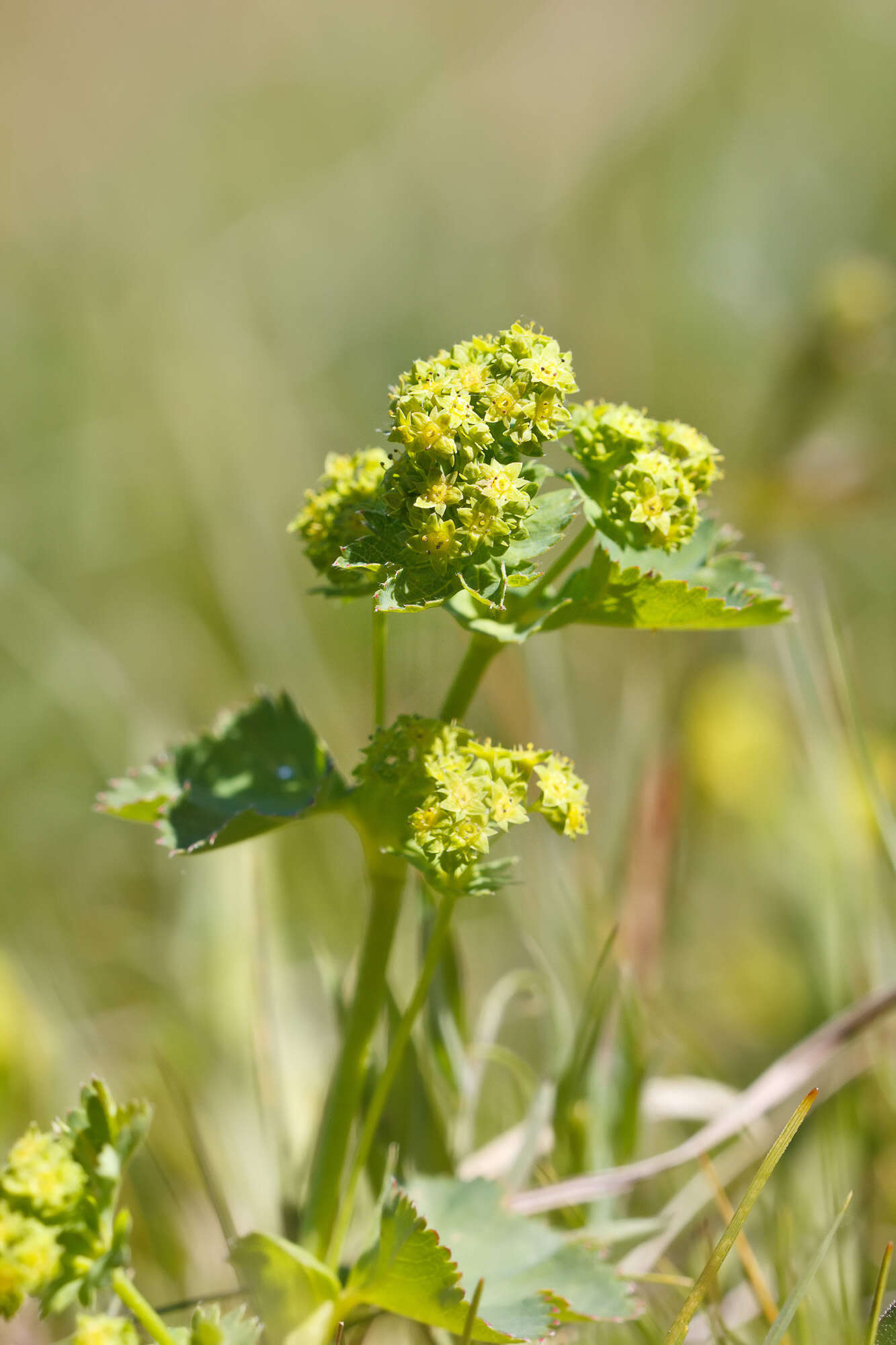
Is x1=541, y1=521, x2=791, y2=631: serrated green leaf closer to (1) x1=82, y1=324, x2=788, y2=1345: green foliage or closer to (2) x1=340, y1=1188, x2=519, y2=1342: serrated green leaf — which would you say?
(1) x1=82, y1=324, x2=788, y2=1345: green foliage

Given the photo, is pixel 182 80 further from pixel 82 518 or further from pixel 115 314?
pixel 82 518

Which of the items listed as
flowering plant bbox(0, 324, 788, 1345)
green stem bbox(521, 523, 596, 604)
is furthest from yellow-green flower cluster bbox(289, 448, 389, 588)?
green stem bbox(521, 523, 596, 604)

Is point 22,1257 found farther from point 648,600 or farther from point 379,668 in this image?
point 648,600

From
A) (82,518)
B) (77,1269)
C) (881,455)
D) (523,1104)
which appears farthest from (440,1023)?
(82,518)

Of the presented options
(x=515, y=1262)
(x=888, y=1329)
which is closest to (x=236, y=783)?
(x=515, y=1262)

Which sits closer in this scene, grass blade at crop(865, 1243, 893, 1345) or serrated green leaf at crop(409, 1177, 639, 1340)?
grass blade at crop(865, 1243, 893, 1345)

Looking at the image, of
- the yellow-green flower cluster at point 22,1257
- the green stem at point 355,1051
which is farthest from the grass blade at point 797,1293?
the yellow-green flower cluster at point 22,1257

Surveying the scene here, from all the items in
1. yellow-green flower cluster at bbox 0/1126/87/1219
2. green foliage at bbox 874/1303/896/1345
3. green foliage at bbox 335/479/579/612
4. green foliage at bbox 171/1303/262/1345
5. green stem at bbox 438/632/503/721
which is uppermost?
green foliage at bbox 335/479/579/612
